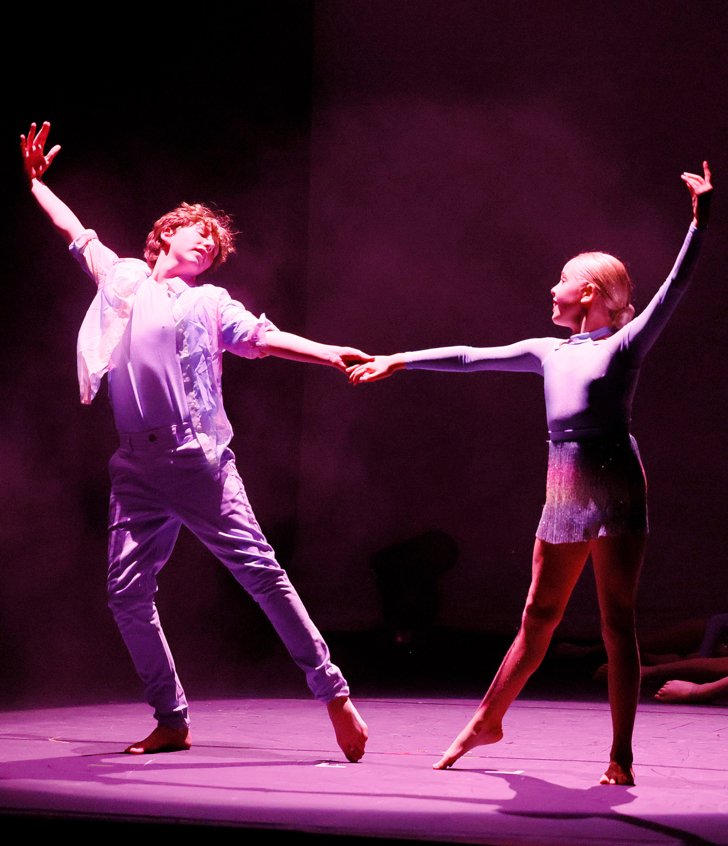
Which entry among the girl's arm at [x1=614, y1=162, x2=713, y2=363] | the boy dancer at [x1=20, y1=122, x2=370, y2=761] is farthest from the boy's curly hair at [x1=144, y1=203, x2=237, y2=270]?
the girl's arm at [x1=614, y1=162, x2=713, y2=363]

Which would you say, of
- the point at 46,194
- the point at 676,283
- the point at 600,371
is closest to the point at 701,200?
the point at 676,283

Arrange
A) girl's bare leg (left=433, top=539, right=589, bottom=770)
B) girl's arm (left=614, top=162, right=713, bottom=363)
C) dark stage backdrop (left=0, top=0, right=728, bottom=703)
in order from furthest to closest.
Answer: dark stage backdrop (left=0, top=0, right=728, bottom=703) < girl's bare leg (left=433, top=539, right=589, bottom=770) < girl's arm (left=614, top=162, right=713, bottom=363)

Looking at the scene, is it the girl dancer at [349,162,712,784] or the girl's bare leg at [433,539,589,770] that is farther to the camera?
the girl's bare leg at [433,539,589,770]

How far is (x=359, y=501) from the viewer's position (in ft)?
23.9

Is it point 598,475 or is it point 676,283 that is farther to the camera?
point 598,475

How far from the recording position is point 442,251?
728 cm

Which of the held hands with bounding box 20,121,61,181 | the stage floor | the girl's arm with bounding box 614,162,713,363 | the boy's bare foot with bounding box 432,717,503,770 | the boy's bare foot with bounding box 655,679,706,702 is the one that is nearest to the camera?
the stage floor

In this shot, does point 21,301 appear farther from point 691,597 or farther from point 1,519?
point 691,597

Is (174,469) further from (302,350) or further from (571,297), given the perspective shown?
(571,297)

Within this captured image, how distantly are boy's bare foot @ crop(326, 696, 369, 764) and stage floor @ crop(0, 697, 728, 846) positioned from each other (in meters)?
0.04

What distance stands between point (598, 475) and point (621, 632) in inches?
14.9

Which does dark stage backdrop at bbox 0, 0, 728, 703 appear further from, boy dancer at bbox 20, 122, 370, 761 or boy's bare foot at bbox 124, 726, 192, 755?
boy dancer at bbox 20, 122, 370, 761

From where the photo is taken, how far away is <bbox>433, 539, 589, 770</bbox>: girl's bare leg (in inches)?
112

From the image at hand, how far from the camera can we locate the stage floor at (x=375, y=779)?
2.29 m
